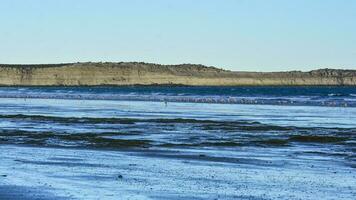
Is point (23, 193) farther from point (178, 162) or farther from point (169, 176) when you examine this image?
point (178, 162)

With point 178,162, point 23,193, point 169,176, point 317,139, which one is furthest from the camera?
point 317,139

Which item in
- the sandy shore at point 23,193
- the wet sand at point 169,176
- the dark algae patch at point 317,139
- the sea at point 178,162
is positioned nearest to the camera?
the sandy shore at point 23,193

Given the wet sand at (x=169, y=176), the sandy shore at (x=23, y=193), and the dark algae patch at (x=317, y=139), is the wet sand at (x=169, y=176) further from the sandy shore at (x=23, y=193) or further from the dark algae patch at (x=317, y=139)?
the dark algae patch at (x=317, y=139)

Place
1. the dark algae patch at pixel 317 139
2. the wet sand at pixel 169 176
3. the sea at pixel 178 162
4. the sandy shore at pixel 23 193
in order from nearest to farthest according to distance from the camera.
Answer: the sandy shore at pixel 23 193 < the wet sand at pixel 169 176 < the sea at pixel 178 162 < the dark algae patch at pixel 317 139

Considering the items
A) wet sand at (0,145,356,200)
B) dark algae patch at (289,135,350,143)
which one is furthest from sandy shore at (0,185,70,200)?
dark algae patch at (289,135,350,143)

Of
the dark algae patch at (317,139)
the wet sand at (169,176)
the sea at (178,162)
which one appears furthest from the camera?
the dark algae patch at (317,139)

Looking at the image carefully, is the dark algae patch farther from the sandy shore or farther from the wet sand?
the sandy shore

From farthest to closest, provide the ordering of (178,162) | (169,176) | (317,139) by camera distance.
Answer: (317,139) → (178,162) → (169,176)

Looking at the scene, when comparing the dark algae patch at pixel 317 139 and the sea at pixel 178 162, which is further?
the dark algae patch at pixel 317 139

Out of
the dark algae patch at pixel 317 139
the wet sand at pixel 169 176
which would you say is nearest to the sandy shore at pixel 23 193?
the wet sand at pixel 169 176

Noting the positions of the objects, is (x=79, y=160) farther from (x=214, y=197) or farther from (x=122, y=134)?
(x=122, y=134)

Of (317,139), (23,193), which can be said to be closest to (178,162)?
(23,193)

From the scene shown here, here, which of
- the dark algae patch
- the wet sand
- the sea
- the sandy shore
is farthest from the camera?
the dark algae patch

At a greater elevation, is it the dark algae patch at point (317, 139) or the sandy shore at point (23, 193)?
the dark algae patch at point (317, 139)
